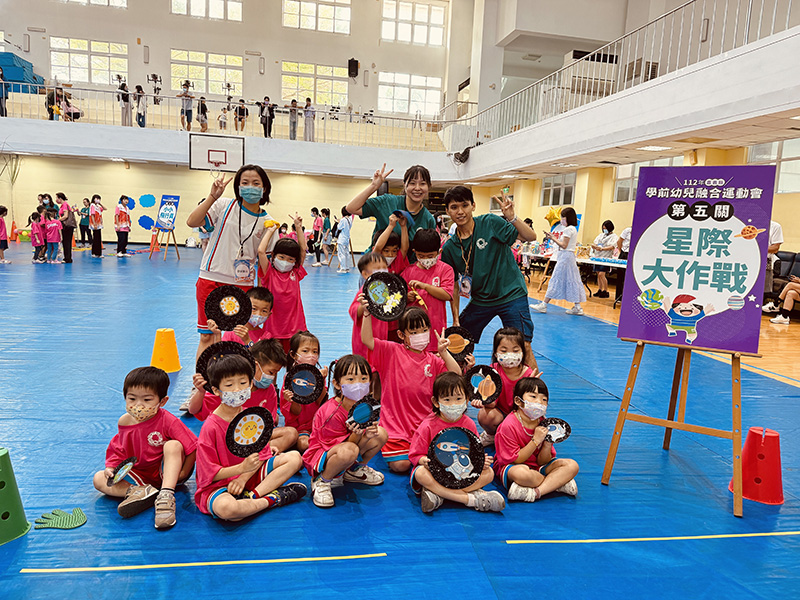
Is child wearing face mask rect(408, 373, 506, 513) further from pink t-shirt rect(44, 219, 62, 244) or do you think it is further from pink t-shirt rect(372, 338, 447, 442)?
pink t-shirt rect(44, 219, 62, 244)

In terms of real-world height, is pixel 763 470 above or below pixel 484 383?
below

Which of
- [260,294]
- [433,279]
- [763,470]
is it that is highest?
[433,279]

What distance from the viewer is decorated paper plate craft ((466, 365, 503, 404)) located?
134 inches

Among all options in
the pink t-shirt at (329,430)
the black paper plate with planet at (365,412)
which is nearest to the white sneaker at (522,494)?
the black paper plate with planet at (365,412)

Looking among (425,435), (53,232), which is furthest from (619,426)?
(53,232)

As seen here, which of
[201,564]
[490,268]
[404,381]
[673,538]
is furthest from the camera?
[490,268]

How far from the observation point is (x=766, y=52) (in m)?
7.65

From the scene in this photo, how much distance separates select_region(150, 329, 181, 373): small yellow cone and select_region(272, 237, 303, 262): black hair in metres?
1.91

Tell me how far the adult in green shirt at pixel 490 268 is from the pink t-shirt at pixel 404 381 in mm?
724

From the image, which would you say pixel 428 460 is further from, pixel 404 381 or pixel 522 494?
pixel 404 381

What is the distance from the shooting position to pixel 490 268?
404 cm

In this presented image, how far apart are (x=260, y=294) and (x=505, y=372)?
1.77 m

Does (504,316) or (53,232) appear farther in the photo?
(53,232)

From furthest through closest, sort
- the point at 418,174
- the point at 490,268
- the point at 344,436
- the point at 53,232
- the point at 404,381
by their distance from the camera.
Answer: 1. the point at 53,232
2. the point at 490,268
3. the point at 418,174
4. the point at 404,381
5. the point at 344,436
